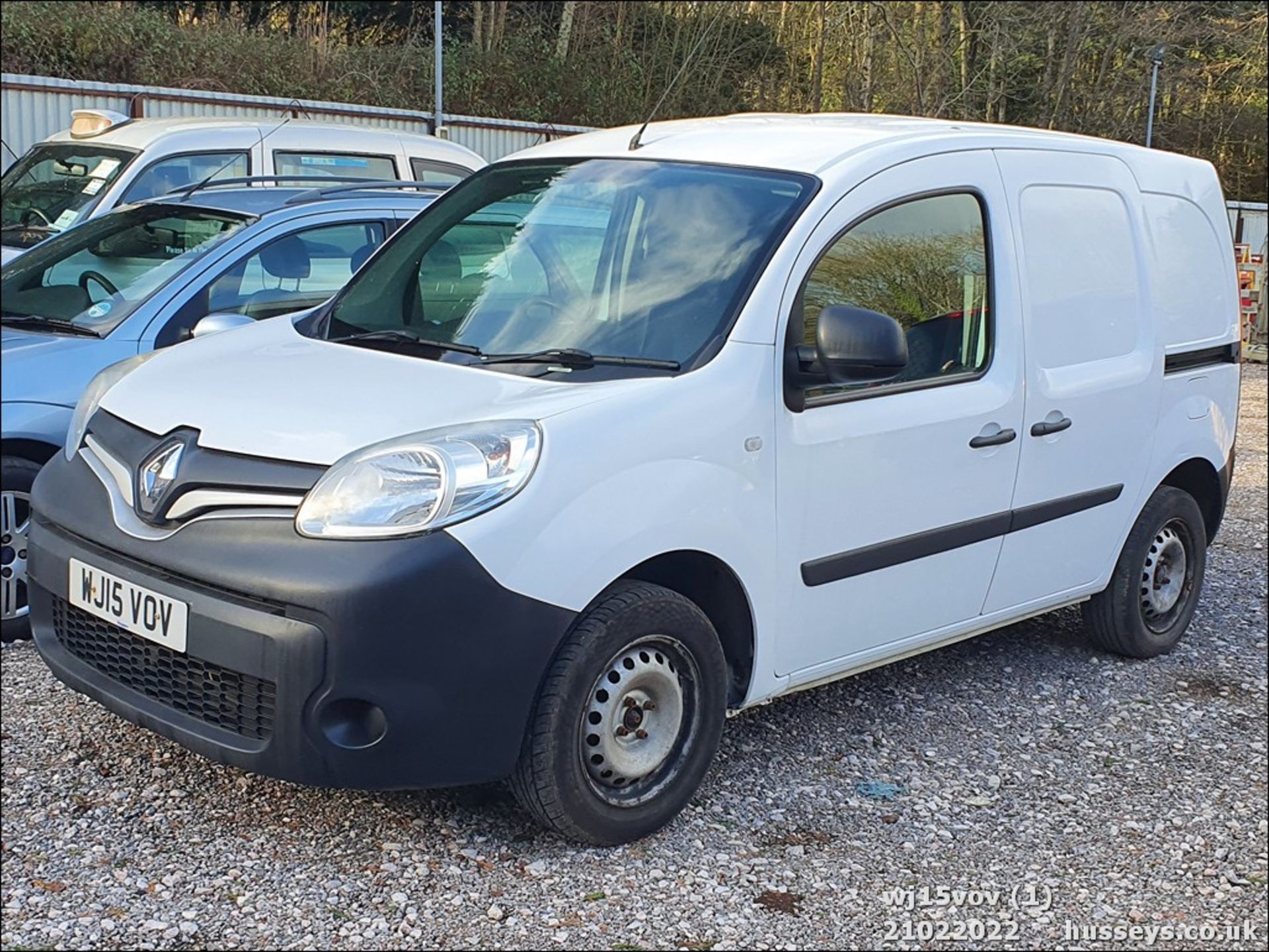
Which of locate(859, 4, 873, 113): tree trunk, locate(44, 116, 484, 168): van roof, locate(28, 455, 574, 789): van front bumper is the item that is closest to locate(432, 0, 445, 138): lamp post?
locate(44, 116, 484, 168): van roof

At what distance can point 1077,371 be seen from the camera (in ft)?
16.1

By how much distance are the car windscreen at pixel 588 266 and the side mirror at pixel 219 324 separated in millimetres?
542

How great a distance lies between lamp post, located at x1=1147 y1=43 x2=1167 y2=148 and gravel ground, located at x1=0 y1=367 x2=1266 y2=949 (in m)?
22.5

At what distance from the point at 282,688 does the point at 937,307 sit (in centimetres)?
236

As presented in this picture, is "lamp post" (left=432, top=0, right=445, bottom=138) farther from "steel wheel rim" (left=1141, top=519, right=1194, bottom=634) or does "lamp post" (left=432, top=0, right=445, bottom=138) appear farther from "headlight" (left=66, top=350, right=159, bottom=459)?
"headlight" (left=66, top=350, right=159, bottom=459)

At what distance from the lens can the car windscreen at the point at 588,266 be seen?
3.92 metres

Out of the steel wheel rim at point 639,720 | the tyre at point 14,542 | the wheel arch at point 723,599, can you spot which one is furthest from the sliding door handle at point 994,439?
the tyre at point 14,542

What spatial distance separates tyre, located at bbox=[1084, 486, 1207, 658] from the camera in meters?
5.46

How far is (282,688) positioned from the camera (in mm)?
3234

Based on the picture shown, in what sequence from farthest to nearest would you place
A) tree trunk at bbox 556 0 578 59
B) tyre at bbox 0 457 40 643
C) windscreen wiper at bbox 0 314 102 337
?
tree trunk at bbox 556 0 578 59 < windscreen wiper at bbox 0 314 102 337 < tyre at bbox 0 457 40 643

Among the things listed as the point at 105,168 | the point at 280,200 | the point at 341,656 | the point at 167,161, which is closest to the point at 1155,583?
the point at 341,656
